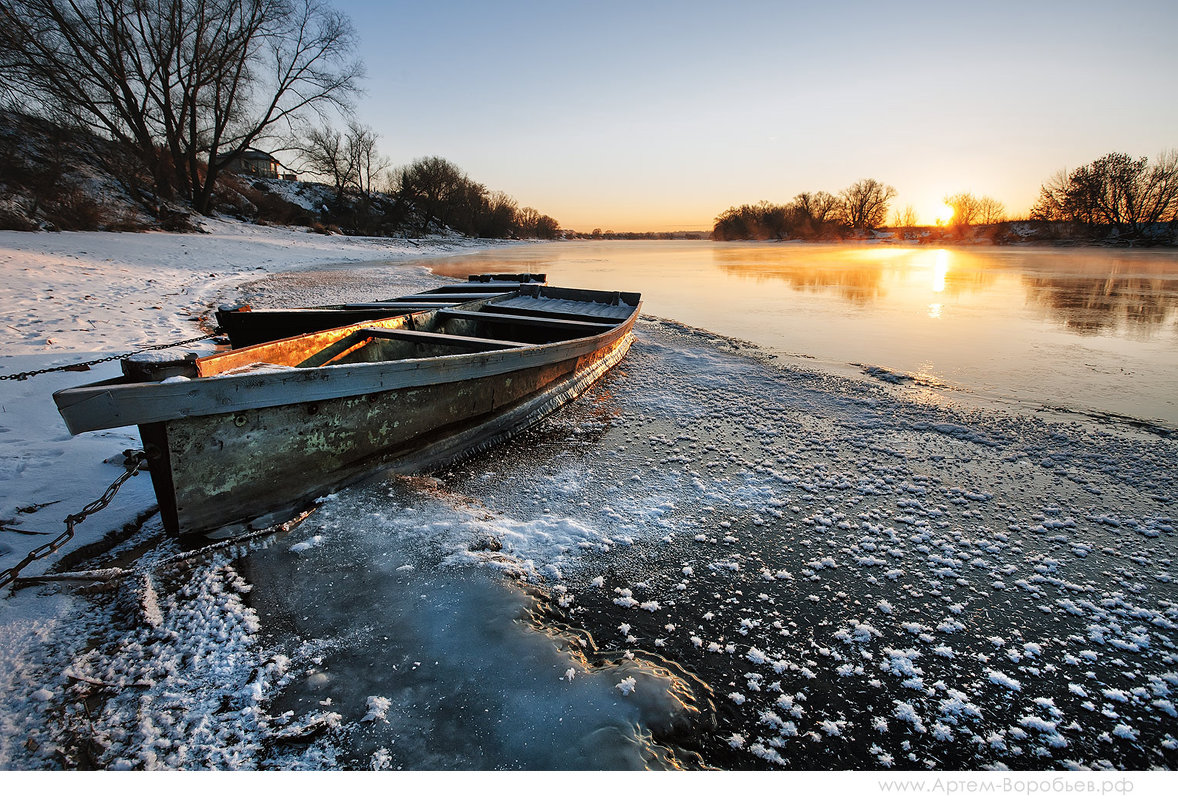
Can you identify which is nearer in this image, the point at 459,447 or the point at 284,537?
the point at 284,537

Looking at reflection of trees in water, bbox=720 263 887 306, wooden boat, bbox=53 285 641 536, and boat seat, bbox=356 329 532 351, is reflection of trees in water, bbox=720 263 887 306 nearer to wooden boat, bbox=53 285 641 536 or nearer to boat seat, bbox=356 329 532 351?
boat seat, bbox=356 329 532 351

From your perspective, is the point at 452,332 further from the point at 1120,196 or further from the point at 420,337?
the point at 1120,196

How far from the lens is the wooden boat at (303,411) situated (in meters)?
2.28

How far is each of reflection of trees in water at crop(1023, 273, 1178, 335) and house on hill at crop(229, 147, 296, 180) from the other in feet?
198

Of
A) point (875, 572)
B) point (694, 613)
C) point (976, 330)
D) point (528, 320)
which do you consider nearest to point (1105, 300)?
point (976, 330)

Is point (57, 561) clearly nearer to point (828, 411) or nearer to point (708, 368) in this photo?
point (828, 411)

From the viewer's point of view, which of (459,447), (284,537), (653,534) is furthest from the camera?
(459,447)

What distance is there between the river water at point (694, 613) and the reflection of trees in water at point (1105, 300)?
7692mm

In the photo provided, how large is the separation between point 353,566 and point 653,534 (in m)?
1.63

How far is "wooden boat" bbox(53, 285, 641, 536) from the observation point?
228 centimetres

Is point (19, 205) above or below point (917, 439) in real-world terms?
above

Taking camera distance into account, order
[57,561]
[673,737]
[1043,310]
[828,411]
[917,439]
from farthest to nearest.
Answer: [1043,310] → [828,411] → [917,439] → [57,561] → [673,737]

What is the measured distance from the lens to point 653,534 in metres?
2.99

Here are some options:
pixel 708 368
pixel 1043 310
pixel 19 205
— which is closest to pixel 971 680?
pixel 708 368
